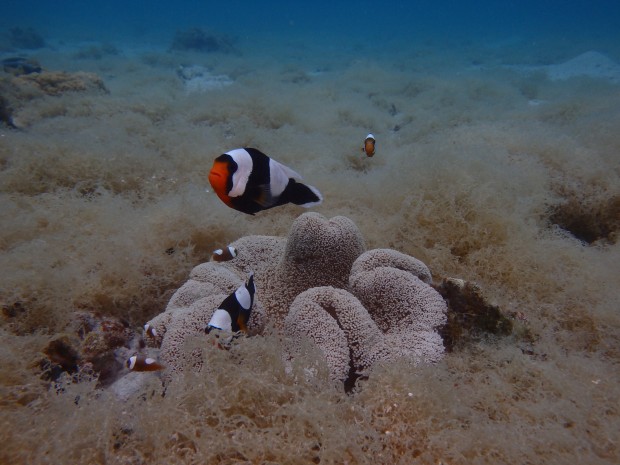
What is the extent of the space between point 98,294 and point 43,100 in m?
9.33

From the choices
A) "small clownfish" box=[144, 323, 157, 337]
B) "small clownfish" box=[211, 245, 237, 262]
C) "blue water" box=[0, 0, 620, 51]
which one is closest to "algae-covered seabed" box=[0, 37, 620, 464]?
"small clownfish" box=[144, 323, 157, 337]

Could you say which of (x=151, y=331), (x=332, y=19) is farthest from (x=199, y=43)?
(x=332, y=19)

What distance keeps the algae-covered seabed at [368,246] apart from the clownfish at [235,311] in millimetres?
357

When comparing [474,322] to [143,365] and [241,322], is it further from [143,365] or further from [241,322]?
[143,365]

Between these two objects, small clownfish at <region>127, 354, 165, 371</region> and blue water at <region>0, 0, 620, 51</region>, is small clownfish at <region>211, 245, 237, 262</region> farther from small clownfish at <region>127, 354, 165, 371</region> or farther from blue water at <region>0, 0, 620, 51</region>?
blue water at <region>0, 0, 620, 51</region>

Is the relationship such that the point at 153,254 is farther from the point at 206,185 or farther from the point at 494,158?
the point at 494,158

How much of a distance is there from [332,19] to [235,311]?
66.4 metres

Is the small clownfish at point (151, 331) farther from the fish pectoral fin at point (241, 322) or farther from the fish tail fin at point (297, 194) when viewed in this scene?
the fish tail fin at point (297, 194)

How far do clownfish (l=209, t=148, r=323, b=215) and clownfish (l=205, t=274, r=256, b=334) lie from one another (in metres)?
0.85

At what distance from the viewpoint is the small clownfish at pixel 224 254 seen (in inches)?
122

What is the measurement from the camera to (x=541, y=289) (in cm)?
318

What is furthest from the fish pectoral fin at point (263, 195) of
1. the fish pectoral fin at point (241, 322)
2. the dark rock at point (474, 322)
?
the dark rock at point (474, 322)

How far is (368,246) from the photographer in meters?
3.99

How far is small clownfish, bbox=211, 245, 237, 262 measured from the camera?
3.10 m
